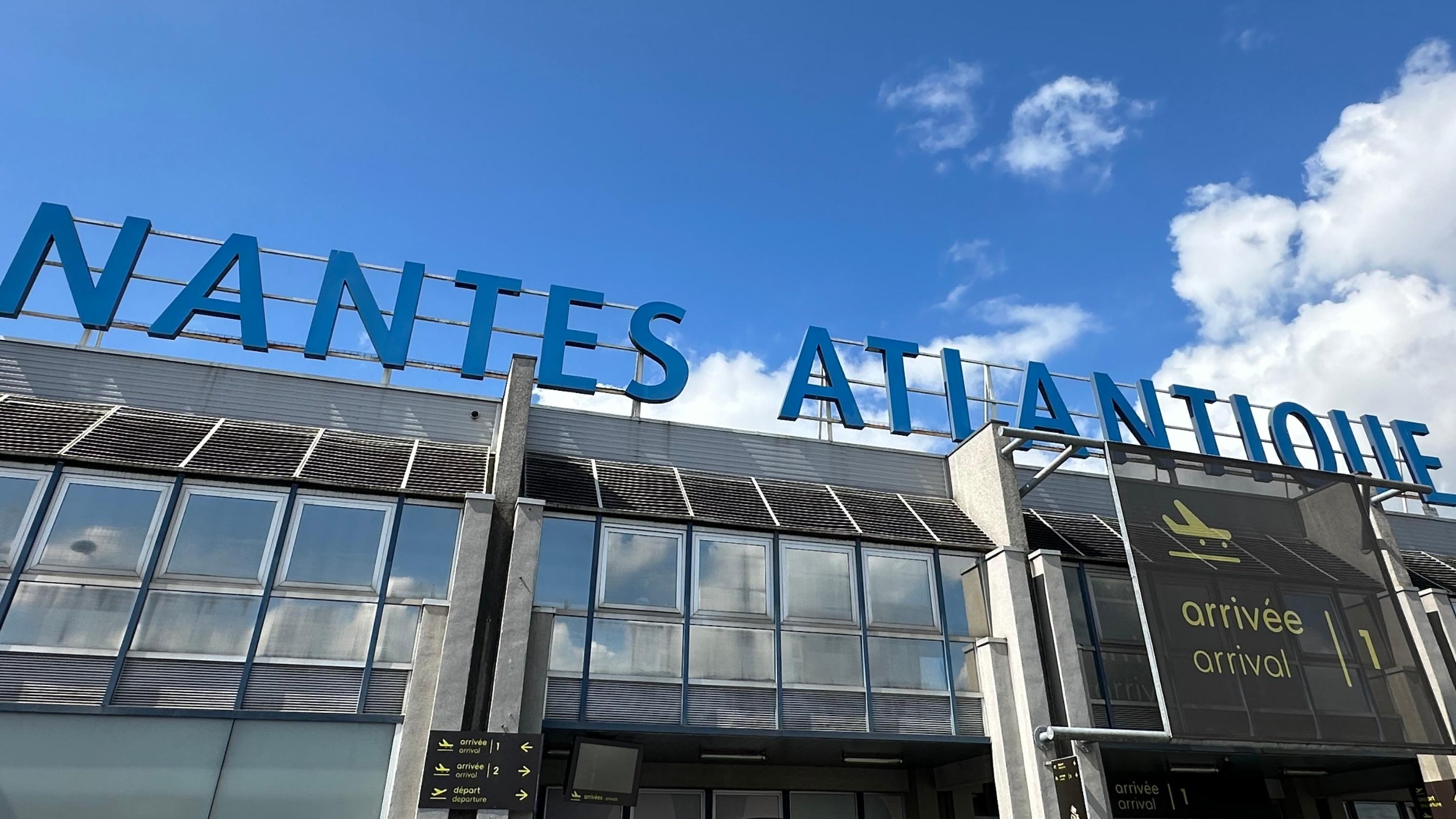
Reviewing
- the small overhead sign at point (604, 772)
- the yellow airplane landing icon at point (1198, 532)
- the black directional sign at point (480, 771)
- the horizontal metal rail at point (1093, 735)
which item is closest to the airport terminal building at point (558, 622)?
the horizontal metal rail at point (1093, 735)

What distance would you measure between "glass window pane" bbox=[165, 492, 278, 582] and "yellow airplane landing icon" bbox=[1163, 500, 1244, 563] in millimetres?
15517

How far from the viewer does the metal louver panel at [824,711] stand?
14945 mm

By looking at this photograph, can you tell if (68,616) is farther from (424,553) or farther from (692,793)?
(692,793)

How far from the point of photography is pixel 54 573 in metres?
13.1

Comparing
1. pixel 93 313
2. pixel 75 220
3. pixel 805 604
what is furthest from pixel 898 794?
pixel 75 220

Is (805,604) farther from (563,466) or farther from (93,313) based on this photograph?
(93,313)

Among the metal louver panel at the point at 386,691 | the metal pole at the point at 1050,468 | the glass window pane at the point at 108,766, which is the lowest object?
the glass window pane at the point at 108,766

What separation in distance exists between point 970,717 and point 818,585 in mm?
3479

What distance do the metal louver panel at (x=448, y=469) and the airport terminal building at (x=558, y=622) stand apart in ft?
0.25

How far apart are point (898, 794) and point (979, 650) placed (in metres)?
3.80

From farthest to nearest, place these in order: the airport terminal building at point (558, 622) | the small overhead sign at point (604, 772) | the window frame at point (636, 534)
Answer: the window frame at point (636, 534), the small overhead sign at point (604, 772), the airport terminal building at point (558, 622)

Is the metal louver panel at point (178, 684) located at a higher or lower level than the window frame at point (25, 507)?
lower

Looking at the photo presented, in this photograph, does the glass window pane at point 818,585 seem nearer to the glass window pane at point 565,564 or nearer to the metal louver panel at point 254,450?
the glass window pane at point 565,564

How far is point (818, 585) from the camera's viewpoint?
1634 cm
